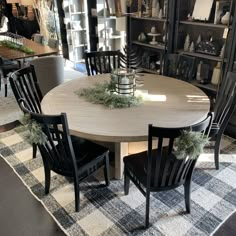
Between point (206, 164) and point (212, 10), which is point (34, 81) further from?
point (212, 10)

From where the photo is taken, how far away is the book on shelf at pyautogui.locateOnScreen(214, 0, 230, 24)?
2.73 metres

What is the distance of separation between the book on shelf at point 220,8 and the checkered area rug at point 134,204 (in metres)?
1.57

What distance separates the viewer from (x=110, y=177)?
7.53ft

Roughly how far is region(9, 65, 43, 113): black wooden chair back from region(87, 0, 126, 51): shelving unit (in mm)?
2801

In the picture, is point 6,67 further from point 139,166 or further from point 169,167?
point 169,167

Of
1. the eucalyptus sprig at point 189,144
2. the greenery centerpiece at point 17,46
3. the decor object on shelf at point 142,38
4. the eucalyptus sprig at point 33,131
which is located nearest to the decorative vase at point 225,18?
the decor object on shelf at point 142,38

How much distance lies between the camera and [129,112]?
1.88 meters

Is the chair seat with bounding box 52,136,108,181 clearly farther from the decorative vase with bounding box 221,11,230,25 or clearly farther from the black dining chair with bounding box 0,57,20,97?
the black dining chair with bounding box 0,57,20,97

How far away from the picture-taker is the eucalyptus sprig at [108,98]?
1.98m

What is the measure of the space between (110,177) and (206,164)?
95 centimetres

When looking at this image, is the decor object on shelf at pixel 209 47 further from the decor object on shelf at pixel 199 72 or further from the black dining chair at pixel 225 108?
the black dining chair at pixel 225 108

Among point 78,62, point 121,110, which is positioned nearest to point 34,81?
point 121,110

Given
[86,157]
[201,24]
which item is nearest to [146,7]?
[201,24]

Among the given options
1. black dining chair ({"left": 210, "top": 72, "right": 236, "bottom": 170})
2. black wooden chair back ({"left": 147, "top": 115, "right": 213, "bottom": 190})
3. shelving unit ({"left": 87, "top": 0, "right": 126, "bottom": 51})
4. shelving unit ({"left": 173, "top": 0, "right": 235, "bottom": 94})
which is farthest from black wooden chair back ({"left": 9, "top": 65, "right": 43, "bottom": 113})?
shelving unit ({"left": 87, "top": 0, "right": 126, "bottom": 51})
